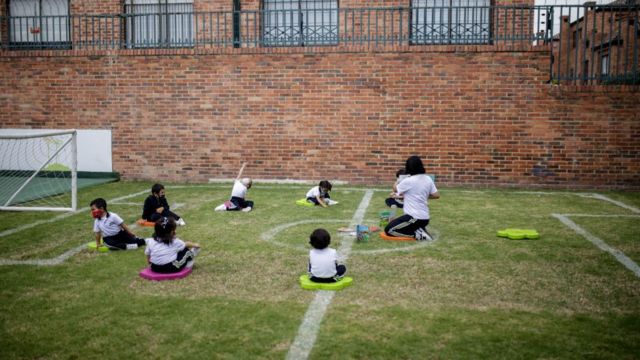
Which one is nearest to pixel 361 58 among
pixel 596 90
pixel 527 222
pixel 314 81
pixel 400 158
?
pixel 314 81

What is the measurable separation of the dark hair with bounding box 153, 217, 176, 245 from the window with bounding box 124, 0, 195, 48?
38.8ft

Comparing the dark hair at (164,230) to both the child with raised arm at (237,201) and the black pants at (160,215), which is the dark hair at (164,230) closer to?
the black pants at (160,215)

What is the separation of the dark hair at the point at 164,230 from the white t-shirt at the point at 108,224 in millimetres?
1575

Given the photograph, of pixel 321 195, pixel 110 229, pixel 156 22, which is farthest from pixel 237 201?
pixel 156 22

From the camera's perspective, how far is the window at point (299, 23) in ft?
53.7

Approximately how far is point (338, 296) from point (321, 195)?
5.76 meters

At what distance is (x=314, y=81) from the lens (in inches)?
597

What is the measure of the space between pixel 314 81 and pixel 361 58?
1449 mm

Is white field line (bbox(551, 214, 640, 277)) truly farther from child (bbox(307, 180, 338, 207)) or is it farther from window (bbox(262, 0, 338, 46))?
window (bbox(262, 0, 338, 46))

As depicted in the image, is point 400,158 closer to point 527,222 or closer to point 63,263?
point 527,222

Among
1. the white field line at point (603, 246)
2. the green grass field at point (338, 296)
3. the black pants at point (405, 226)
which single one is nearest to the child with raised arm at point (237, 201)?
the green grass field at point (338, 296)

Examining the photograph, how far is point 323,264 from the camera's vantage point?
240 inches

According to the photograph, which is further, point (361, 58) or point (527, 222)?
point (361, 58)

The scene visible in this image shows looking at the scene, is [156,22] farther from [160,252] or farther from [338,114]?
[160,252]
